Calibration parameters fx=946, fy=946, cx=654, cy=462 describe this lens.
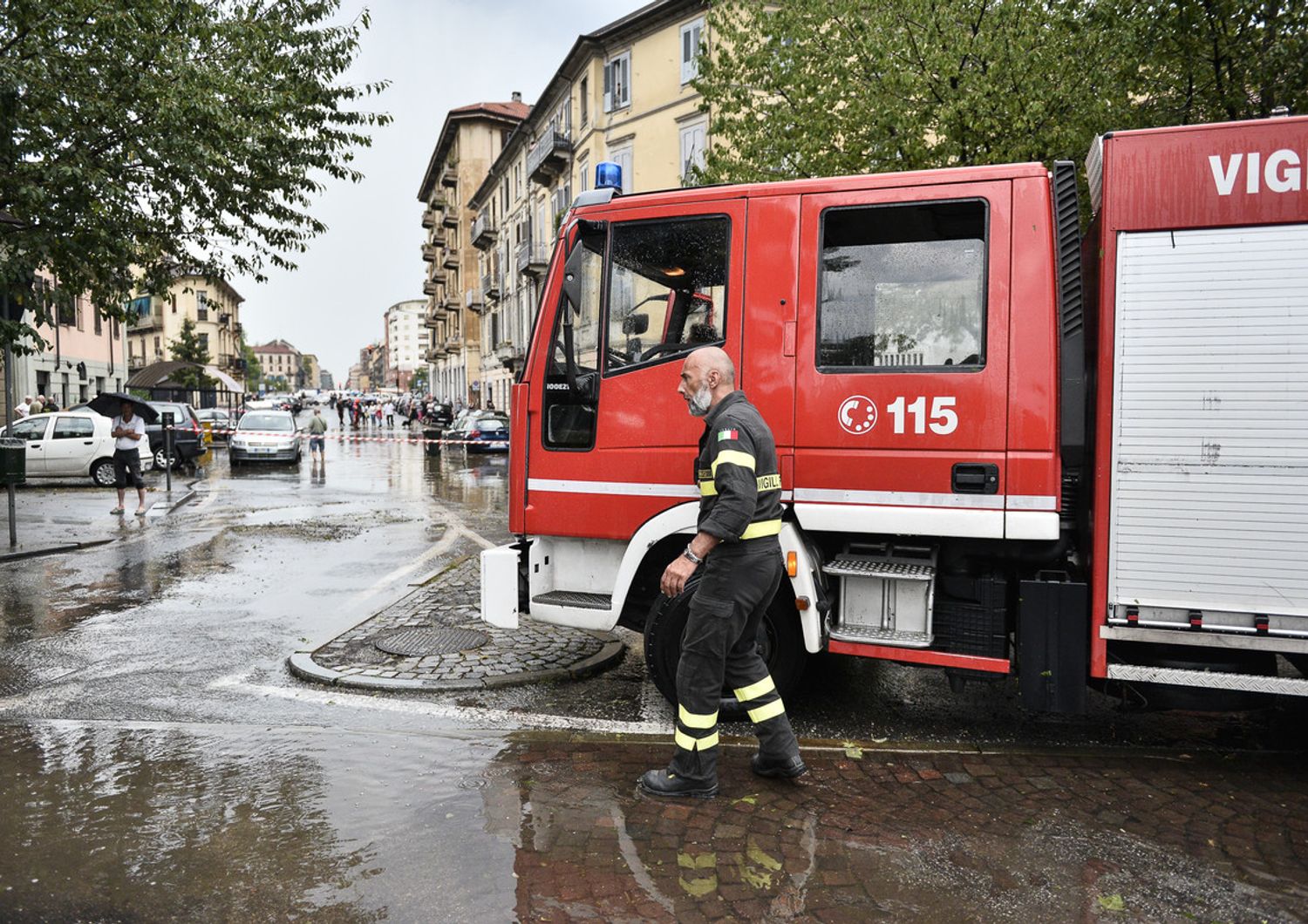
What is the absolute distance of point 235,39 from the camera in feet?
41.3

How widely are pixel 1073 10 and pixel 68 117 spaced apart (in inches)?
444

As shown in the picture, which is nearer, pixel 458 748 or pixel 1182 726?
pixel 458 748

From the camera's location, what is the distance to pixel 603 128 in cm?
3481

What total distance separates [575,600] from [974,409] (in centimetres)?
246

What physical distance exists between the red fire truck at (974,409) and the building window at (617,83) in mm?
30215

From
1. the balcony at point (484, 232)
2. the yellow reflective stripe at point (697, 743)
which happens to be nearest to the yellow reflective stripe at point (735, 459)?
the yellow reflective stripe at point (697, 743)

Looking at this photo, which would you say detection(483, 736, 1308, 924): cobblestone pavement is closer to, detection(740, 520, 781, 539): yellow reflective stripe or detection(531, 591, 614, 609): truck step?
detection(531, 591, 614, 609): truck step

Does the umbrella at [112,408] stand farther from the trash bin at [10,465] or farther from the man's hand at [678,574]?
the man's hand at [678,574]

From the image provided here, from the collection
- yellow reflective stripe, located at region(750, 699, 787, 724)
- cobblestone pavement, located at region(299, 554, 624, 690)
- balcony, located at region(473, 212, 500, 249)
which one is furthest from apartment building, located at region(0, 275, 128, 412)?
yellow reflective stripe, located at region(750, 699, 787, 724)

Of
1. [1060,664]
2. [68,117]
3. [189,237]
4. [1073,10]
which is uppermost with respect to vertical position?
[1073,10]

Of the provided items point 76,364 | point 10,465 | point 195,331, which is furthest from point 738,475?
point 195,331

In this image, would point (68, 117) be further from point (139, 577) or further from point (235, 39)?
point (139, 577)

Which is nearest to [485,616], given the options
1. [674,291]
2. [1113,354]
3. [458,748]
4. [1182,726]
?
Answer: [458,748]

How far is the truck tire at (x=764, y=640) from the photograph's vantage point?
5.02 meters
